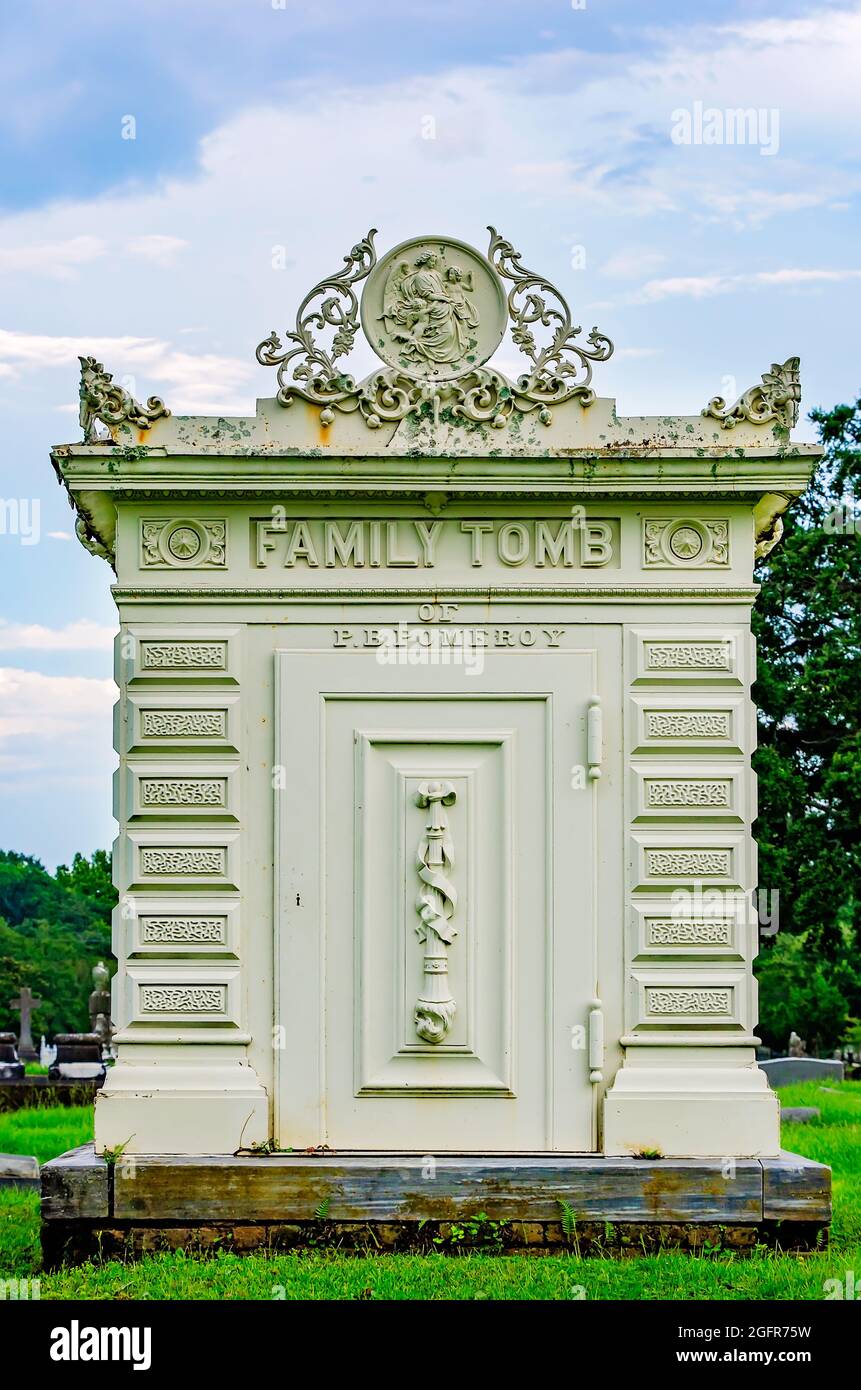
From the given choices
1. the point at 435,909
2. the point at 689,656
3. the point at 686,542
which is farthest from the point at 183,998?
the point at 686,542

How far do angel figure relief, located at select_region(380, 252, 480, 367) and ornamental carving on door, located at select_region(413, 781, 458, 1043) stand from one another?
9.01 feet

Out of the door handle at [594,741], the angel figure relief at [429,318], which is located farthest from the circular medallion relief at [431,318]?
the door handle at [594,741]

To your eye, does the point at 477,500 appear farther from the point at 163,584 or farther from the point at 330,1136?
the point at 330,1136

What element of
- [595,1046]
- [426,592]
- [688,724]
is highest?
[426,592]

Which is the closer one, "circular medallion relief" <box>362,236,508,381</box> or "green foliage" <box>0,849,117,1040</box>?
"circular medallion relief" <box>362,236,508,381</box>

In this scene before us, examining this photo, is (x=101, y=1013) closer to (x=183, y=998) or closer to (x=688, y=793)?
(x=183, y=998)

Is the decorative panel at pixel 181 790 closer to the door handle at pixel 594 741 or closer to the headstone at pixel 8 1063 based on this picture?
the door handle at pixel 594 741

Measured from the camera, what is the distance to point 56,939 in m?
57.3

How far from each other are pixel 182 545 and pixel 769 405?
12.6 ft

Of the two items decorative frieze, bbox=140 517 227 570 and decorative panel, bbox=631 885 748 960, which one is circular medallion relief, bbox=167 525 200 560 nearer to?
decorative frieze, bbox=140 517 227 570

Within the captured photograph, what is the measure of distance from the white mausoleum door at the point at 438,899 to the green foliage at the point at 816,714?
17.6m

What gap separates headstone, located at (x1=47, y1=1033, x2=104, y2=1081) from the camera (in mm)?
21797

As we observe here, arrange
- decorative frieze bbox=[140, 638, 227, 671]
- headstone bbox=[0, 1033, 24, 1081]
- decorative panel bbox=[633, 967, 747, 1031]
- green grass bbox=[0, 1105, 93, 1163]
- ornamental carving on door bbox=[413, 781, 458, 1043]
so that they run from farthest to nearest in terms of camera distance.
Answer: headstone bbox=[0, 1033, 24, 1081], green grass bbox=[0, 1105, 93, 1163], decorative frieze bbox=[140, 638, 227, 671], decorative panel bbox=[633, 967, 747, 1031], ornamental carving on door bbox=[413, 781, 458, 1043]

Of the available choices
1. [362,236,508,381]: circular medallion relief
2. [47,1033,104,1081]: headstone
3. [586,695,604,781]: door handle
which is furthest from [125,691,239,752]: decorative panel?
[47,1033,104,1081]: headstone
